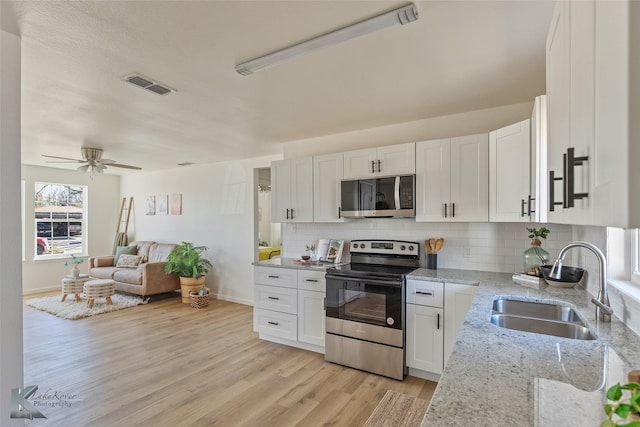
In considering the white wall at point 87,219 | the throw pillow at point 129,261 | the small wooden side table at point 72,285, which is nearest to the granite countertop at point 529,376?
the small wooden side table at point 72,285

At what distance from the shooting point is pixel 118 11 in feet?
5.30

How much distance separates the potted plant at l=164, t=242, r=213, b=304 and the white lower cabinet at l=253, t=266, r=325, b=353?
2206 millimetres

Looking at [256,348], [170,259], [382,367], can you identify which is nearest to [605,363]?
[382,367]

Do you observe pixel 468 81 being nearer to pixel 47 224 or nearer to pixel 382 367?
pixel 382 367

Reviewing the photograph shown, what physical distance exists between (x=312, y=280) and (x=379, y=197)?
1141mm

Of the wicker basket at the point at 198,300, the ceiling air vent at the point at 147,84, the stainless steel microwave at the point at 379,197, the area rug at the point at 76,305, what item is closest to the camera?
the ceiling air vent at the point at 147,84

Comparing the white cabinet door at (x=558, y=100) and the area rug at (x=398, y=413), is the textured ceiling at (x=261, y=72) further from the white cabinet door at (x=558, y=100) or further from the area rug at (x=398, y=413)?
the area rug at (x=398, y=413)

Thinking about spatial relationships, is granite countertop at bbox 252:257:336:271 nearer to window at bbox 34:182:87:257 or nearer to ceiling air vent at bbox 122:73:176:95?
ceiling air vent at bbox 122:73:176:95

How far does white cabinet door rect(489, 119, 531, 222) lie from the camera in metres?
2.39

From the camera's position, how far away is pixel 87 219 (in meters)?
7.07

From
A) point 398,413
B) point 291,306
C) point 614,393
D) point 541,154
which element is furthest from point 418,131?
Result: point 614,393

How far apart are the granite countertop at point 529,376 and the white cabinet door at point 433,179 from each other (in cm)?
159

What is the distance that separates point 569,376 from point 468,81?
217 cm

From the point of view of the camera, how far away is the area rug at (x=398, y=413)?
1.48 m
